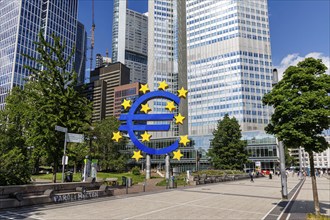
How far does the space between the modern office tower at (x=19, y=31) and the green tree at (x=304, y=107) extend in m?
138

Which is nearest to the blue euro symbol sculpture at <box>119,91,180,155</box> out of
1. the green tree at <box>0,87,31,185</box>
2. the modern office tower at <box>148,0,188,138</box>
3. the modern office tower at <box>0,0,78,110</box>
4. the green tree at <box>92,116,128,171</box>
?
the green tree at <box>0,87,31,185</box>

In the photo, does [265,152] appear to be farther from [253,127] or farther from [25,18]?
[25,18]

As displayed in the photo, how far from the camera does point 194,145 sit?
340 ft

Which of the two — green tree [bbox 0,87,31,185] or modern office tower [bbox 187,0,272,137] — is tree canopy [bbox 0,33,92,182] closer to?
green tree [bbox 0,87,31,185]

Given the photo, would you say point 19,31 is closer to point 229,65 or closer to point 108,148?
point 229,65

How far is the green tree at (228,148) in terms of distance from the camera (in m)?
54.8

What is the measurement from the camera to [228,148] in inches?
2173

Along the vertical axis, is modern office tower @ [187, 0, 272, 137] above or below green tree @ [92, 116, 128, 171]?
above

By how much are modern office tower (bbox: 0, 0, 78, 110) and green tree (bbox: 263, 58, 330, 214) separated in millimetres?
138440

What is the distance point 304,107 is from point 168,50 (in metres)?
153

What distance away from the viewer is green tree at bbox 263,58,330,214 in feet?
37.9

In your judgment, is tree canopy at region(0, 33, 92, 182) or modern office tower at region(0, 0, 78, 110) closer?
tree canopy at region(0, 33, 92, 182)

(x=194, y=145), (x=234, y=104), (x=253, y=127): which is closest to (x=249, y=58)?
(x=234, y=104)

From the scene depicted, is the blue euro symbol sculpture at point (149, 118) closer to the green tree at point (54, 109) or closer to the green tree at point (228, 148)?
the green tree at point (54, 109)
